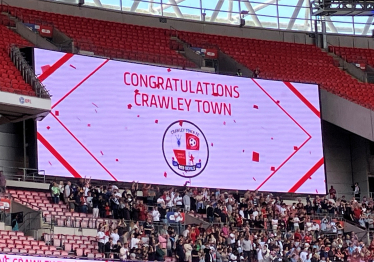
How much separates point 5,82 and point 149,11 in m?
9.43

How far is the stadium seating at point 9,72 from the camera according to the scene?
20.7 metres

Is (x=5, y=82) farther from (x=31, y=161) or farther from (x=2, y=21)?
(x=2, y=21)

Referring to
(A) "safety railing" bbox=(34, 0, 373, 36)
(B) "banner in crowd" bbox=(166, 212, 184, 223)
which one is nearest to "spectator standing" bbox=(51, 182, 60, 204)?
(B) "banner in crowd" bbox=(166, 212, 184, 223)

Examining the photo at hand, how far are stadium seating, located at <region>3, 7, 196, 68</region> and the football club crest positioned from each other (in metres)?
2.18

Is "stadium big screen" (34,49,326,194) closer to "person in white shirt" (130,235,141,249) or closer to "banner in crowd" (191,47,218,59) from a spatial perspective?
"banner in crowd" (191,47,218,59)

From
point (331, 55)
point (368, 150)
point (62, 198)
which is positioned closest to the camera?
point (62, 198)

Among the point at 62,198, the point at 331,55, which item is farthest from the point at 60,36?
the point at 331,55

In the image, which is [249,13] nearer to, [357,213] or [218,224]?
[357,213]

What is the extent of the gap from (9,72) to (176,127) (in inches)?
202

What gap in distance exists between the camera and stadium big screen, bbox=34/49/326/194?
2284 centimetres

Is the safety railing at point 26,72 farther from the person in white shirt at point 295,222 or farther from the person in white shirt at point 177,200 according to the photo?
the person in white shirt at point 295,222

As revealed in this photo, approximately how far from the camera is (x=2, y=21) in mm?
25703

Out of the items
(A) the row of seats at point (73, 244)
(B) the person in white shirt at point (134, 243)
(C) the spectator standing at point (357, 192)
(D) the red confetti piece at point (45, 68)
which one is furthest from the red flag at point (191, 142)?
(A) the row of seats at point (73, 244)

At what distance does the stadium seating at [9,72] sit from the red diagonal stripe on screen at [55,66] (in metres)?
0.73
